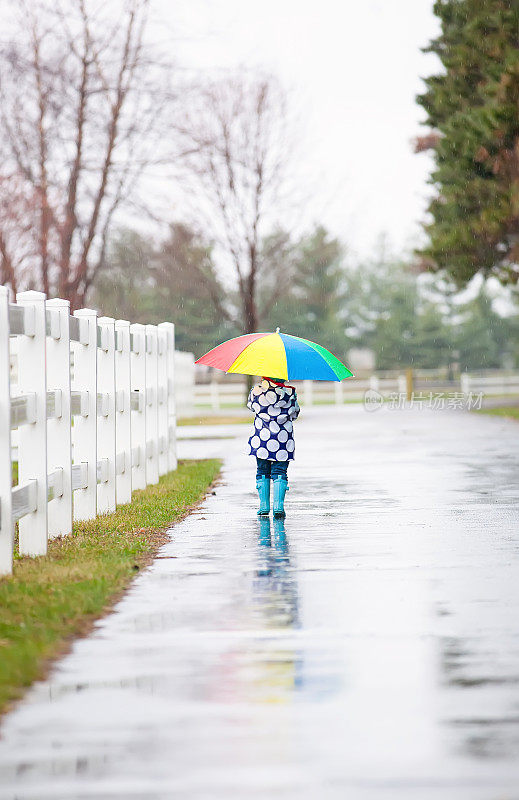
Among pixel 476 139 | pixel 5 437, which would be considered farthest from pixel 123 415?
pixel 476 139

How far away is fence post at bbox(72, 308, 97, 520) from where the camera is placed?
39.6 feet

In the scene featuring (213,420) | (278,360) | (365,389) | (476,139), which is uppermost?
(476,139)

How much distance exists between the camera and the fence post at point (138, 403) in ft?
50.0

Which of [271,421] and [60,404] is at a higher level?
[60,404]

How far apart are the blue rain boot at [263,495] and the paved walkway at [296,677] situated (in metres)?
0.68

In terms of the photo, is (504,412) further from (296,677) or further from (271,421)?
(296,677)

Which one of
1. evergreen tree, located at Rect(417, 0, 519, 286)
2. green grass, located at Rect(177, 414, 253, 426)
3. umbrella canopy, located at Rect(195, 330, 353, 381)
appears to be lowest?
green grass, located at Rect(177, 414, 253, 426)

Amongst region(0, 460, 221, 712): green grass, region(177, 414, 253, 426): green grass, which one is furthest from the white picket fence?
region(177, 414, 253, 426): green grass

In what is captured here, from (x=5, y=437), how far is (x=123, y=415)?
17.7ft

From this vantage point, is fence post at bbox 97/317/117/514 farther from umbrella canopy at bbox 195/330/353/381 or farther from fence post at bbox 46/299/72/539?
fence post at bbox 46/299/72/539

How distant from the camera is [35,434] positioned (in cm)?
999

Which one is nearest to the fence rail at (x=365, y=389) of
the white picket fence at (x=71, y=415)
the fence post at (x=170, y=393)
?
the fence post at (x=170, y=393)

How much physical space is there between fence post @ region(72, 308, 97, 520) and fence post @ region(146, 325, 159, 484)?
3.65 metres

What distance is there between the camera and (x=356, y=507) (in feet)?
45.3
